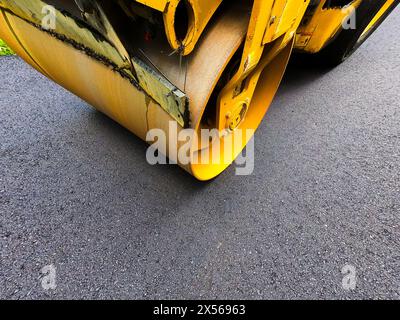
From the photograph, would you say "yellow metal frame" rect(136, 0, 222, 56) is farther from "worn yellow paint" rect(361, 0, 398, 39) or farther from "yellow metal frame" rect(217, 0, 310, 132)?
"worn yellow paint" rect(361, 0, 398, 39)

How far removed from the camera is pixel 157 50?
0.84m

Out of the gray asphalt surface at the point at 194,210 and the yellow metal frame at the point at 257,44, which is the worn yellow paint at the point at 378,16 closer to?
the gray asphalt surface at the point at 194,210

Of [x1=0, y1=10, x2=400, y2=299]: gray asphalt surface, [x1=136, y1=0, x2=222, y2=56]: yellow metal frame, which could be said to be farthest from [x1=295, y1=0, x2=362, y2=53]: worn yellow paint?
[x1=136, y1=0, x2=222, y2=56]: yellow metal frame

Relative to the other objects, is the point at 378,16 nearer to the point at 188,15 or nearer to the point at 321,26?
the point at 321,26

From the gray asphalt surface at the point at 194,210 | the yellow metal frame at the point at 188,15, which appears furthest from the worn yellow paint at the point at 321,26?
the yellow metal frame at the point at 188,15

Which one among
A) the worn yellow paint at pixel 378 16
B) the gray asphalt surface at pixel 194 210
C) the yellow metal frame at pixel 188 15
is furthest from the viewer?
the worn yellow paint at pixel 378 16

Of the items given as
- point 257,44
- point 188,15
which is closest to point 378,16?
point 257,44

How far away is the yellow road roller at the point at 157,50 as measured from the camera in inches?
29.8

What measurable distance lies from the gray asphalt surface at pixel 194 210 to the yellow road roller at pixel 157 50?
26 cm

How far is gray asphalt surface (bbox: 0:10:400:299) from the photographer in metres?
0.97

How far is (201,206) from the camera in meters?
1.17

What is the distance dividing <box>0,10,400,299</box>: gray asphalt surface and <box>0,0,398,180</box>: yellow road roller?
0.85ft

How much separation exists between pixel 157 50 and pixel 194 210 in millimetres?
604
